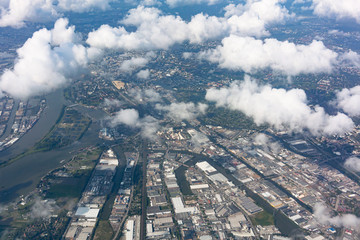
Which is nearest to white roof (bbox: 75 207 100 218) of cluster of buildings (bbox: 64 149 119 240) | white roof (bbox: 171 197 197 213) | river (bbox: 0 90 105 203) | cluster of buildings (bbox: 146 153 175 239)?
cluster of buildings (bbox: 64 149 119 240)

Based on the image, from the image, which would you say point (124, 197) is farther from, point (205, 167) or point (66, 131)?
point (66, 131)

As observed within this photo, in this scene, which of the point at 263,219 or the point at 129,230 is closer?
the point at 129,230

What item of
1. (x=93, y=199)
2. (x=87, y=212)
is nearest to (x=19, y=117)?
(x=93, y=199)

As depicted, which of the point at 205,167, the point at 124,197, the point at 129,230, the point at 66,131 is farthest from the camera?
the point at 66,131

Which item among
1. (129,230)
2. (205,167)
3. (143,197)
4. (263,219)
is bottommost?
(263,219)

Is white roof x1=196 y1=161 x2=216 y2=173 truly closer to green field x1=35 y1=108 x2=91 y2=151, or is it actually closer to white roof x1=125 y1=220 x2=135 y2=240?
white roof x1=125 y1=220 x2=135 y2=240

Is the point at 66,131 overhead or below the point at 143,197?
overhead

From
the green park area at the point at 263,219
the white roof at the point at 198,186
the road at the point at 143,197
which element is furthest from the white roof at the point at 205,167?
the green park area at the point at 263,219
